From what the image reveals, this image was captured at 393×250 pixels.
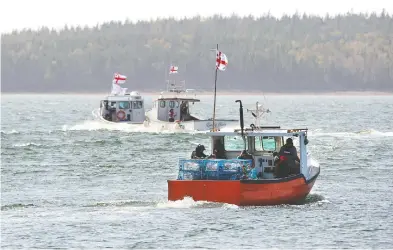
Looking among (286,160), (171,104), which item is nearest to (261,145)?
(286,160)

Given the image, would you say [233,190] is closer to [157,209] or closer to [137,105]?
[157,209]

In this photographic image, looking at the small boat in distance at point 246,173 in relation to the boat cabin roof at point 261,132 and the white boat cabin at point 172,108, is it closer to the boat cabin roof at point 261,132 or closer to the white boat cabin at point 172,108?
the boat cabin roof at point 261,132

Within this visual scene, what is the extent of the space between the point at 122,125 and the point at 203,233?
52.0 meters

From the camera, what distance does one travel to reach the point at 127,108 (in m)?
86.6

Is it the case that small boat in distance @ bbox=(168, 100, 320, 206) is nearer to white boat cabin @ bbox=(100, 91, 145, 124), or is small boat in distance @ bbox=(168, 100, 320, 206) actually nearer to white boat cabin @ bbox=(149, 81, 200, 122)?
white boat cabin @ bbox=(149, 81, 200, 122)

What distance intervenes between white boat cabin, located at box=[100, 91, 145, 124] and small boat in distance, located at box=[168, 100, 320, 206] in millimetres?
48488

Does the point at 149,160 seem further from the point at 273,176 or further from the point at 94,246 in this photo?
the point at 94,246

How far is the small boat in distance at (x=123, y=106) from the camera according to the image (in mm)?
86125

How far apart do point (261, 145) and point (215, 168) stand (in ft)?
8.98

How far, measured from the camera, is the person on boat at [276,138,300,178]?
118 feet

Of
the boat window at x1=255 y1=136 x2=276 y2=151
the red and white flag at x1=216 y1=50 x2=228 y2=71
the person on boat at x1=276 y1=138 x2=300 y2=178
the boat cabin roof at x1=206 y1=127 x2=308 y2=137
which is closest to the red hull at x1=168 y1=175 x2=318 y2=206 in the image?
the person on boat at x1=276 y1=138 x2=300 y2=178

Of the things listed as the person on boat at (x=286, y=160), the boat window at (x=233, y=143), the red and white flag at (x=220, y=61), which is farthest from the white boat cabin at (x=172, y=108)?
the person on boat at (x=286, y=160)

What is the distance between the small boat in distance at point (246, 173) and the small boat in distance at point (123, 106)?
4800 cm

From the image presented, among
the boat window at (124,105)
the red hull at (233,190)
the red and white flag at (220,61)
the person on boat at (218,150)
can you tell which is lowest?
the red hull at (233,190)
